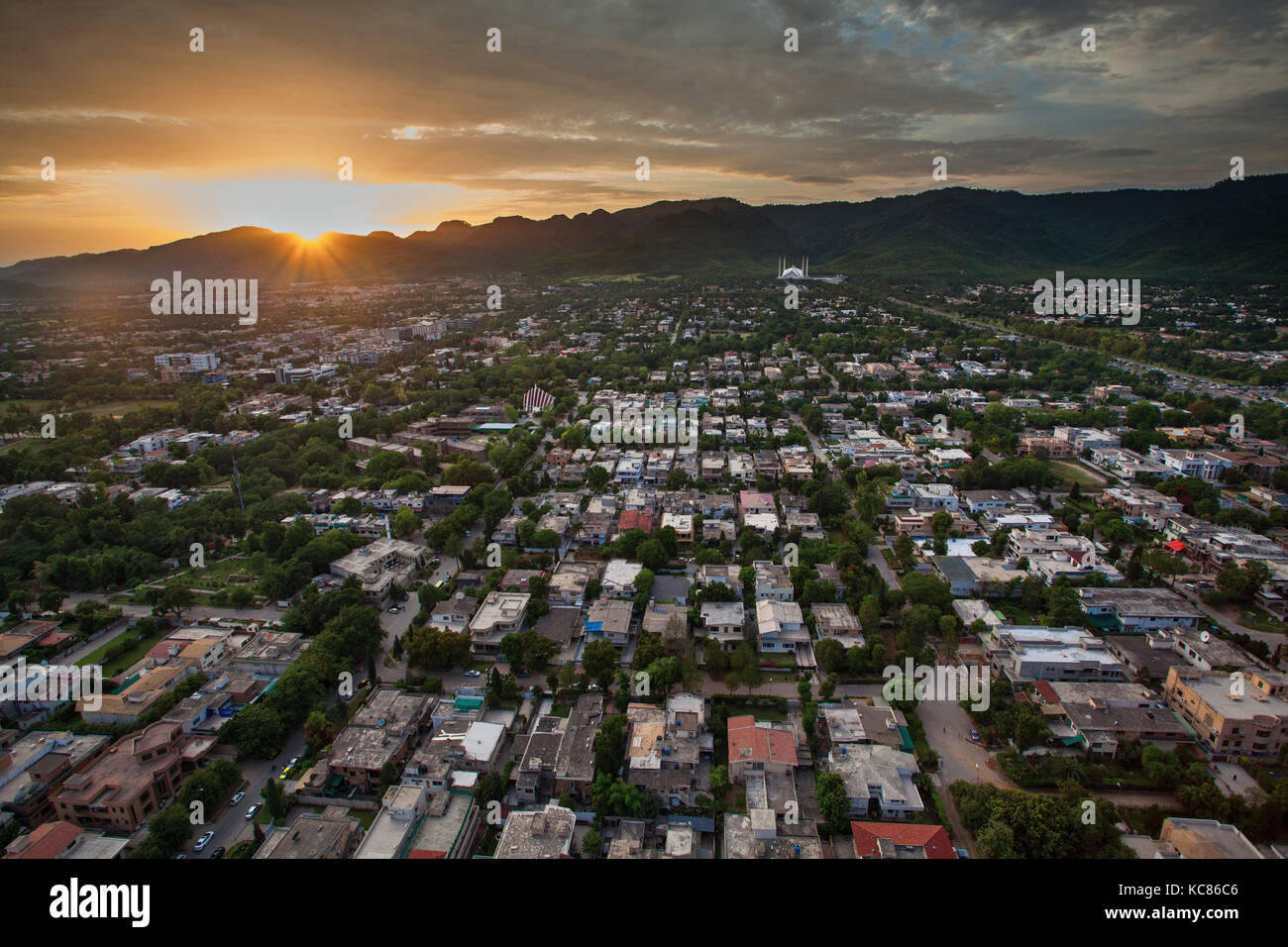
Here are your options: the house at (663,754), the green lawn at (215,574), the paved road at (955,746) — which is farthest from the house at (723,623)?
the green lawn at (215,574)

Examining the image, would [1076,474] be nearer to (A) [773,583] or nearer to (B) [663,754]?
(A) [773,583]

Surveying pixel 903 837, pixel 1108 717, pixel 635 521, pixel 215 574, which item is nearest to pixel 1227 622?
pixel 1108 717

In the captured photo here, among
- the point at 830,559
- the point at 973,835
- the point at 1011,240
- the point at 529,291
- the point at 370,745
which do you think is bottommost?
the point at 973,835

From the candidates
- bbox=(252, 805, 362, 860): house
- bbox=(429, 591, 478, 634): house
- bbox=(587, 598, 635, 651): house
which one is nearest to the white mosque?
bbox=(587, 598, 635, 651): house

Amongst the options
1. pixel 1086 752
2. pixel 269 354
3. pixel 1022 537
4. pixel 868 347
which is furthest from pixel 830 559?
pixel 269 354

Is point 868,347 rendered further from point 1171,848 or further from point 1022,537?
point 1171,848

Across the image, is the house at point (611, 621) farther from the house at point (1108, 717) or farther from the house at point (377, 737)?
the house at point (1108, 717)
